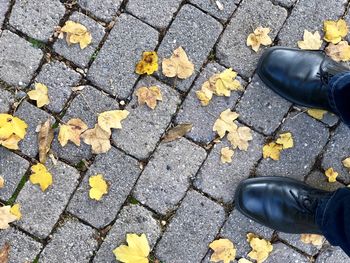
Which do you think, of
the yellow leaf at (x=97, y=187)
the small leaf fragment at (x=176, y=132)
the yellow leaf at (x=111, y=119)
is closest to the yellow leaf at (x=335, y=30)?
the small leaf fragment at (x=176, y=132)

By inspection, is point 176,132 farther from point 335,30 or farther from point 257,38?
point 335,30

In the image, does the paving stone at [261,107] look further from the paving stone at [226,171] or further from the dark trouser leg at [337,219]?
the dark trouser leg at [337,219]

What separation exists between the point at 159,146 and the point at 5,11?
98cm

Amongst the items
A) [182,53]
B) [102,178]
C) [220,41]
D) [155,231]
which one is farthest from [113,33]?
[155,231]

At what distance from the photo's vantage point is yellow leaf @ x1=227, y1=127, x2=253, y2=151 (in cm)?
292

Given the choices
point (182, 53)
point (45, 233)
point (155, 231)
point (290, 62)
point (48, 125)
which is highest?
point (290, 62)

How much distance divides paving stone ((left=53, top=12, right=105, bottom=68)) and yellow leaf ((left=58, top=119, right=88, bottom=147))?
0.91 ft

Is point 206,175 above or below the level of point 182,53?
below

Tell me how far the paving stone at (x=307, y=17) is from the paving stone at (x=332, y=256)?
1.04 meters

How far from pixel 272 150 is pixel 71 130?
0.98 meters

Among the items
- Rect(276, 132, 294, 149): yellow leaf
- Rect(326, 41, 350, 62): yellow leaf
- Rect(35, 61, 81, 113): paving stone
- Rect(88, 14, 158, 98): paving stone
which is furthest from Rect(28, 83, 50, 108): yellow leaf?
Rect(326, 41, 350, 62): yellow leaf

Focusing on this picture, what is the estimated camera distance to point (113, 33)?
9.50 feet

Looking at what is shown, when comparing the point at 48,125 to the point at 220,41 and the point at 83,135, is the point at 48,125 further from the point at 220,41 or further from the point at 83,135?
the point at 220,41

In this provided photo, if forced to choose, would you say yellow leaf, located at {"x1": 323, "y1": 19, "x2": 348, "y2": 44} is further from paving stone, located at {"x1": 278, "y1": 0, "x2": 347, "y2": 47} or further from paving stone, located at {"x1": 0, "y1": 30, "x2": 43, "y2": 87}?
paving stone, located at {"x1": 0, "y1": 30, "x2": 43, "y2": 87}
